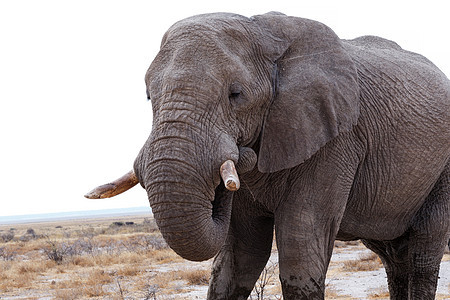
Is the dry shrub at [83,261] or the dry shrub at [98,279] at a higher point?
the dry shrub at [98,279]

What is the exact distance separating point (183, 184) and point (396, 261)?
12.0 ft

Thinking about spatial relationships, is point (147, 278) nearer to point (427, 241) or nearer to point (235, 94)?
point (427, 241)

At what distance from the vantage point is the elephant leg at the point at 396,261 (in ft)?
20.5

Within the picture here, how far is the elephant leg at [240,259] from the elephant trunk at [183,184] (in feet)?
5.10

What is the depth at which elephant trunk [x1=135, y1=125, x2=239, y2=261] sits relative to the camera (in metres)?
3.64

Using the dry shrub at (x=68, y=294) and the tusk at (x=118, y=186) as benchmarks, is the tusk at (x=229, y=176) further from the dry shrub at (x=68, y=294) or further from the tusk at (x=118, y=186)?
the dry shrub at (x=68, y=294)

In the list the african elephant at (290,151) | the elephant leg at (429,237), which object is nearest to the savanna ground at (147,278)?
the elephant leg at (429,237)

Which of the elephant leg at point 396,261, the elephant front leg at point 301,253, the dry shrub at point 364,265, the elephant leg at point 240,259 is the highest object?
the elephant front leg at point 301,253

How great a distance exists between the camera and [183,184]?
3.65 metres

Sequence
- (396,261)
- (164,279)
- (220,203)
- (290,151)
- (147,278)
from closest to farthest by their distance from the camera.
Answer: (220,203)
(290,151)
(396,261)
(164,279)
(147,278)

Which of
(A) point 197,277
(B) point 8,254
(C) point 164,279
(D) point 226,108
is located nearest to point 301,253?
(D) point 226,108

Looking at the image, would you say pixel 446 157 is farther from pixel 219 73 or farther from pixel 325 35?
pixel 219 73

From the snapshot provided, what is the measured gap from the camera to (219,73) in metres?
3.97

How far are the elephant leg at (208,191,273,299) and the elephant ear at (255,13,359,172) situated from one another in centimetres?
116
